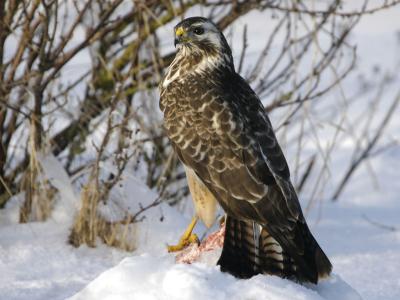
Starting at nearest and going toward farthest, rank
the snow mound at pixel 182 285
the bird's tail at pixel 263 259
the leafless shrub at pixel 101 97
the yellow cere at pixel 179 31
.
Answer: the snow mound at pixel 182 285 → the bird's tail at pixel 263 259 → the yellow cere at pixel 179 31 → the leafless shrub at pixel 101 97

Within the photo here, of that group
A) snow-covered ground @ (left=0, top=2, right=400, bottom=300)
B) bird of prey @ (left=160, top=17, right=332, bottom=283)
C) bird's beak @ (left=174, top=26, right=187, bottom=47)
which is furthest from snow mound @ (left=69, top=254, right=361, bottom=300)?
bird's beak @ (left=174, top=26, right=187, bottom=47)

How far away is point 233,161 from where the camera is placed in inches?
161

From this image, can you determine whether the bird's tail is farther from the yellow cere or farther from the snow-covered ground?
the yellow cere

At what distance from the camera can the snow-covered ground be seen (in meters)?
3.53

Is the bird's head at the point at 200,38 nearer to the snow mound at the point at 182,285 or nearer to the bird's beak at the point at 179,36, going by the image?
the bird's beak at the point at 179,36

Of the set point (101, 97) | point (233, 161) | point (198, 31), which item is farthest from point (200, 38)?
point (101, 97)

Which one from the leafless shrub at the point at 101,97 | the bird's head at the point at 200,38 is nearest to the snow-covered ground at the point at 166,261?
the leafless shrub at the point at 101,97

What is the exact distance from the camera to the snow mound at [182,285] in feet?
11.3

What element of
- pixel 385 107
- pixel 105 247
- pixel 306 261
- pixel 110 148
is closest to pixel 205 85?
pixel 306 261

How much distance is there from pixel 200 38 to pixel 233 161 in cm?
78

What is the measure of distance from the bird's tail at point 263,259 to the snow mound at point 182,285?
0.26ft

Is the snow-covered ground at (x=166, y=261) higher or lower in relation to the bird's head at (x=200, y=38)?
lower

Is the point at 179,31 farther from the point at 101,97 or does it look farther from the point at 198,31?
the point at 101,97

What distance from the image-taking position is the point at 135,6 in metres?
5.48
